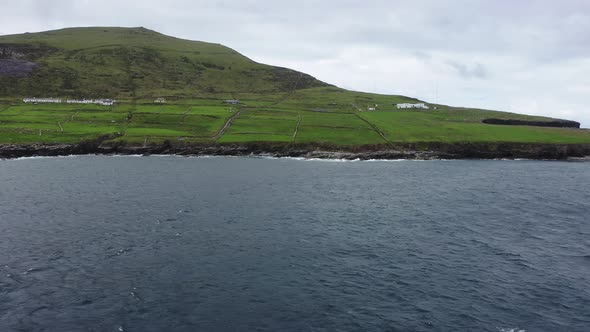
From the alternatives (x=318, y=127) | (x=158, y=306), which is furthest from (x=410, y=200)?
(x=318, y=127)

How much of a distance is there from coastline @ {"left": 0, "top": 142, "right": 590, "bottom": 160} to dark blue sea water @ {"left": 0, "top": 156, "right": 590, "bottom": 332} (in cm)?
4386

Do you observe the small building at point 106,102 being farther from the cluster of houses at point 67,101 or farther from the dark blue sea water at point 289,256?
the dark blue sea water at point 289,256

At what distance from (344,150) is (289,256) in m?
90.9

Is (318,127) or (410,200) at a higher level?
(318,127)

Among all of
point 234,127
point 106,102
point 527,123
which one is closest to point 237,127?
point 234,127

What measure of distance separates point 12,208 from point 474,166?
10684 centimetres

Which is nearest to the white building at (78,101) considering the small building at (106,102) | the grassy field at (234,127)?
the small building at (106,102)

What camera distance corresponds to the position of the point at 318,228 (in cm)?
5109

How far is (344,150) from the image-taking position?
12925cm

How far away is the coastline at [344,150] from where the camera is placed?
4909 inches

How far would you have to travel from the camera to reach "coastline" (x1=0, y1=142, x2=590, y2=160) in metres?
125

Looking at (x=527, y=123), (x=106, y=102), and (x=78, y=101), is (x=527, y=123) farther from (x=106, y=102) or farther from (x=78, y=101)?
(x=78, y=101)

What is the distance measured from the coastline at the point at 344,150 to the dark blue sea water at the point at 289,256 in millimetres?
43861

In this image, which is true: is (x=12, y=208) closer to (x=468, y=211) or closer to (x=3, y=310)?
(x=3, y=310)
